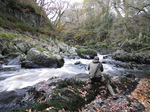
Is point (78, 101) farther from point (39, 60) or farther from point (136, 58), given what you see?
point (136, 58)

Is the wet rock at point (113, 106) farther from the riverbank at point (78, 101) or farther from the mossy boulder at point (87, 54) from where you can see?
the mossy boulder at point (87, 54)

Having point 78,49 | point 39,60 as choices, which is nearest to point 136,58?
point 78,49

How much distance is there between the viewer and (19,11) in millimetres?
15023

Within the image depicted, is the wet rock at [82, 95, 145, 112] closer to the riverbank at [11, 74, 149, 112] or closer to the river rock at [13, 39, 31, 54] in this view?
the riverbank at [11, 74, 149, 112]

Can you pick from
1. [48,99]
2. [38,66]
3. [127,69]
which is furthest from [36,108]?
[127,69]

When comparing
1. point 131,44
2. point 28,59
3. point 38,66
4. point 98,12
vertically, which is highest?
point 98,12

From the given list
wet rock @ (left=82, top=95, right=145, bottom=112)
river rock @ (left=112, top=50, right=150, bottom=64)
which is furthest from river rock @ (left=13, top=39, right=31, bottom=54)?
river rock @ (left=112, top=50, right=150, bottom=64)

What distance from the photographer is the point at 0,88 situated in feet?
13.5

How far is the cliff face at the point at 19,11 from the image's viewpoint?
1342 centimetres

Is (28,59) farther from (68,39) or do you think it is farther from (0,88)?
(68,39)

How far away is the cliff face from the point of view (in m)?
13.4

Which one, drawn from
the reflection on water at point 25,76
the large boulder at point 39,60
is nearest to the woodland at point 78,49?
the large boulder at point 39,60

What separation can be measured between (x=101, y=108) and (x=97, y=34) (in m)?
27.2

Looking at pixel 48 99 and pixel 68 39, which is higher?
pixel 68 39
